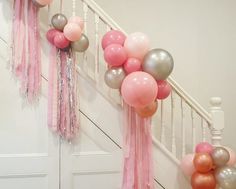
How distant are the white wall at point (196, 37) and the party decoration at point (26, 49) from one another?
1017 mm

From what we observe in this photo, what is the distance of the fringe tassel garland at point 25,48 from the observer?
229 centimetres

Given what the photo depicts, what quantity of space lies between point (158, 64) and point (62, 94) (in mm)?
736

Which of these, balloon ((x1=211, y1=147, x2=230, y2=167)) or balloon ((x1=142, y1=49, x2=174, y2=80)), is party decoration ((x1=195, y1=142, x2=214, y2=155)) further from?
balloon ((x1=142, y1=49, x2=174, y2=80))

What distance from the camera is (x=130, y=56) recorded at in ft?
7.17

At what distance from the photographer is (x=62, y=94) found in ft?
7.62

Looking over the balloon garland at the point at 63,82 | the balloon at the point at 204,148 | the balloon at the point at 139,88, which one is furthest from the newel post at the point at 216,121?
the balloon garland at the point at 63,82

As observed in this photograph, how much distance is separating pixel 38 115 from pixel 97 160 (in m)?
0.55

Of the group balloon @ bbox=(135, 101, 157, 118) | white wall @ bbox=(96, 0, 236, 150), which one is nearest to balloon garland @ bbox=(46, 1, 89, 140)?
balloon @ bbox=(135, 101, 157, 118)

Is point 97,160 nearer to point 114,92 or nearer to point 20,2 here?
point 114,92

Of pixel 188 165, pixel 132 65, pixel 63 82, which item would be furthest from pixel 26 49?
pixel 188 165

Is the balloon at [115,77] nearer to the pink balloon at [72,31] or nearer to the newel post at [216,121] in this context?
the pink balloon at [72,31]

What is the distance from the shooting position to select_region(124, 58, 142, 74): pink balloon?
2.14 m

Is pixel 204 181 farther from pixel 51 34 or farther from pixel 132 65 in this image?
pixel 51 34

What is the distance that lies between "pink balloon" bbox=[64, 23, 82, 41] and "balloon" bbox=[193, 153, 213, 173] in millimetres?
1222
